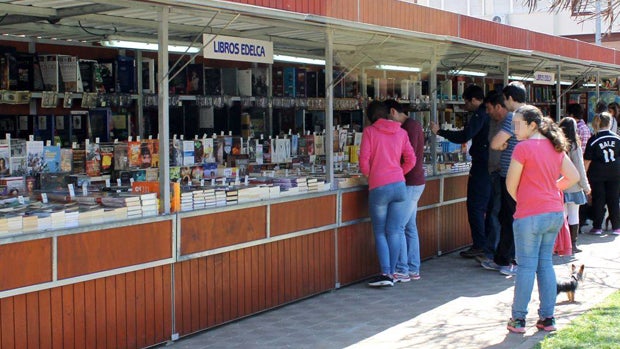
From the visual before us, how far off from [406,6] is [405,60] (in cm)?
236

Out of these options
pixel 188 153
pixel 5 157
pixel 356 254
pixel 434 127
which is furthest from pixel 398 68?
pixel 5 157

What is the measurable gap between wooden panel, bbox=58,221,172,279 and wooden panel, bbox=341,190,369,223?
2389 millimetres

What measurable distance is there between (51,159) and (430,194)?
14.5 ft

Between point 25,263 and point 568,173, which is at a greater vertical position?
point 568,173

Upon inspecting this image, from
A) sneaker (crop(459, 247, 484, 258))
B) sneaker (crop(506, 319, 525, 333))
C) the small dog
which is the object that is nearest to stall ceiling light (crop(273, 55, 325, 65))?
sneaker (crop(459, 247, 484, 258))

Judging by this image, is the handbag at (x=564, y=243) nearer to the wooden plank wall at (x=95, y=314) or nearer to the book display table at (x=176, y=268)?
the book display table at (x=176, y=268)

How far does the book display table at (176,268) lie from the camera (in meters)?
5.15

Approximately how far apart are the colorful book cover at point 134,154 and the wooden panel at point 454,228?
4093 mm

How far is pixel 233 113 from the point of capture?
981 centimetres

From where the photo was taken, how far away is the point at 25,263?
5074 mm

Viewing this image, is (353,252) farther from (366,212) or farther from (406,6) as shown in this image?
(406,6)

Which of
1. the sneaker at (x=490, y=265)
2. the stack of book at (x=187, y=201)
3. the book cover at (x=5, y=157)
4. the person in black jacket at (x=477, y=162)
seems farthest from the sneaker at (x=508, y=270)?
the book cover at (x=5, y=157)

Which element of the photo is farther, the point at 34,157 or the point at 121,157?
the point at 121,157

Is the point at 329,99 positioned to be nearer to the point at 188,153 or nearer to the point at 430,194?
the point at 188,153
